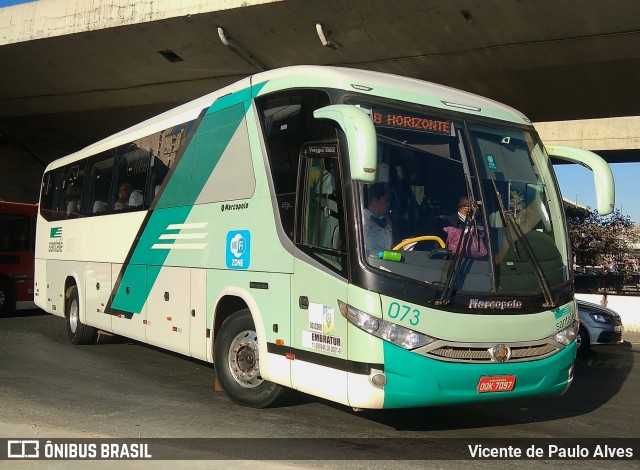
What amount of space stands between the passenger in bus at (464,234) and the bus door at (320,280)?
0.96 meters

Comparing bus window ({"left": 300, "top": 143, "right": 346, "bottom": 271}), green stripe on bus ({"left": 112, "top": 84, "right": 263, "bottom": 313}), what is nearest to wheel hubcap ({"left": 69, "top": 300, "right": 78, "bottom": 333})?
green stripe on bus ({"left": 112, "top": 84, "right": 263, "bottom": 313})

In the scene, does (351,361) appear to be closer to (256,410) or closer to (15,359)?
(256,410)

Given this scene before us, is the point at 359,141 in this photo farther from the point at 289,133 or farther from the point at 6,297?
the point at 6,297

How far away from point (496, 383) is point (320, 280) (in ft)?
5.96

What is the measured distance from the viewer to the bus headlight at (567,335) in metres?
6.49

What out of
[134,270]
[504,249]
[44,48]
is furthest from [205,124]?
[44,48]

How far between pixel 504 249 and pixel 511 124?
1.55 meters

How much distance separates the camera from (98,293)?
38.1ft

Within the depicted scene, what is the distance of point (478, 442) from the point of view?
6.33 meters

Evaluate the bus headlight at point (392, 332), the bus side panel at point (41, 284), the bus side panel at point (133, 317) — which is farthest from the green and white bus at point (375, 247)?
the bus side panel at point (41, 284)

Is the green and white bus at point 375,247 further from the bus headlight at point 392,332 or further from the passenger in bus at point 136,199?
the passenger in bus at point 136,199

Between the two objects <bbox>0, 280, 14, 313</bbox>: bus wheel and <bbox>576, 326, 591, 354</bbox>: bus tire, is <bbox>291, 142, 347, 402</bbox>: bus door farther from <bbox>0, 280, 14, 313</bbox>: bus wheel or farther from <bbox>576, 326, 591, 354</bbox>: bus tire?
<bbox>0, 280, 14, 313</bbox>: bus wheel

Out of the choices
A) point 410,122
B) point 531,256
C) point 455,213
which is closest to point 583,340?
point 531,256

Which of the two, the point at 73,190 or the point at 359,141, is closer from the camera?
the point at 359,141
